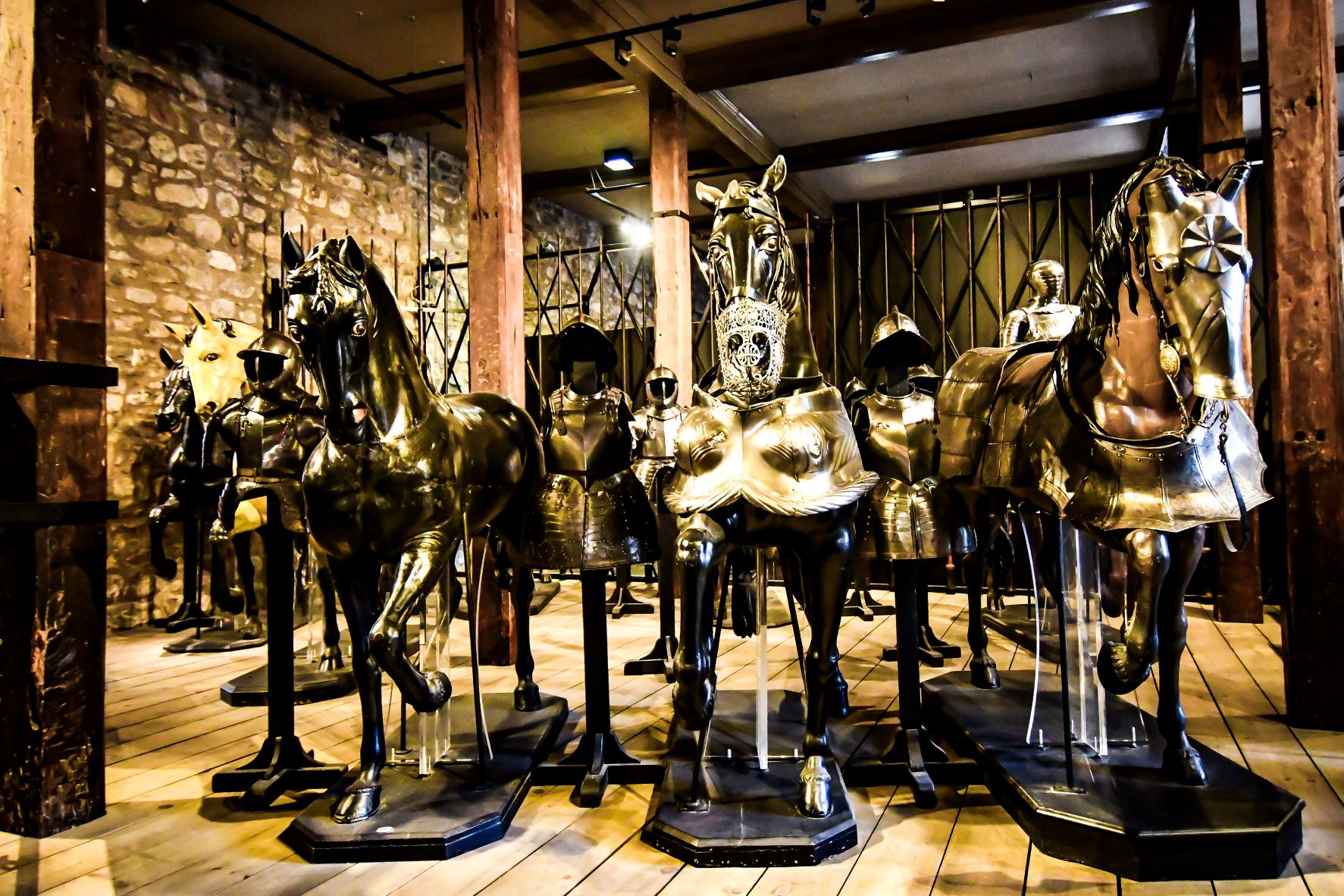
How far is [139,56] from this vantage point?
5680 millimetres

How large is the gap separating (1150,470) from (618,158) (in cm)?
679

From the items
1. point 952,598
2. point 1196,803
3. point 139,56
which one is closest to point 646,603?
point 952,598

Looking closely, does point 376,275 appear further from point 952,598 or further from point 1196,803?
point 952,598

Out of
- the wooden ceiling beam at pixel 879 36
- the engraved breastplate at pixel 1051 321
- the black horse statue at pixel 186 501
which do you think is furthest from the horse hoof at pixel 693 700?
the wooden ceiling beam at pixel 879 36

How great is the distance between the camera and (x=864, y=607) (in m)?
5.96

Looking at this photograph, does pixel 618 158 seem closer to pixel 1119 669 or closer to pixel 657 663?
pixel 657 663

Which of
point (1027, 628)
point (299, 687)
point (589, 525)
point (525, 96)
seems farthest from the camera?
point (525, 96)

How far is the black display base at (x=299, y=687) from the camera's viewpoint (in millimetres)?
3871

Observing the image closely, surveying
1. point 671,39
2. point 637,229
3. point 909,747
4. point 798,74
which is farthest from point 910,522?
point 637,229

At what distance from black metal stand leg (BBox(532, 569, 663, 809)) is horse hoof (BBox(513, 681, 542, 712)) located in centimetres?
53

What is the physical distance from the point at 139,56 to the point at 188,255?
1302mm

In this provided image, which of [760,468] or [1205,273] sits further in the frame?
[760,468]

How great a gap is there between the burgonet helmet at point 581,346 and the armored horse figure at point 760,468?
845mm

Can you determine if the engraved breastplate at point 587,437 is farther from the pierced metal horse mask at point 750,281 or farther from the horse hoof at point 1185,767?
the horse hoof at point 1185,767
